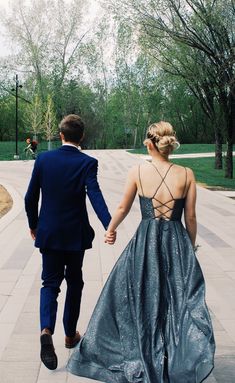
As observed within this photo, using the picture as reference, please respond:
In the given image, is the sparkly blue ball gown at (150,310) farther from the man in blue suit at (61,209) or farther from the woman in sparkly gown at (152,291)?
the man in blue suit at (61,209)

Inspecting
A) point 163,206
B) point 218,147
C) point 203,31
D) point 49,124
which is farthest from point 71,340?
point 49,124

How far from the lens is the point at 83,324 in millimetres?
4945

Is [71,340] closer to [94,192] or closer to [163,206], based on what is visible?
[94,192]

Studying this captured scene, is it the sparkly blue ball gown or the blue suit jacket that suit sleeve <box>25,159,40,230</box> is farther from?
the sparkly blue ball gown

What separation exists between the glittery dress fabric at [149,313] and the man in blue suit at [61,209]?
0.42 metres

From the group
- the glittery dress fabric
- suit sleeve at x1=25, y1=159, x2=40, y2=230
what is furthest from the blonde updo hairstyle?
suit sleeve at x1=25, y1=159, x2=40, y2=230

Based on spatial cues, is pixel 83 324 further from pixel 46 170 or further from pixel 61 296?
pixel 46 170

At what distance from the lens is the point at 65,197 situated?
389 centimetres

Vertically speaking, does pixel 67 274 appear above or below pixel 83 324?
above

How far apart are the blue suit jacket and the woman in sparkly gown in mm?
381

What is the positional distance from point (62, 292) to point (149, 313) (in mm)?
2787

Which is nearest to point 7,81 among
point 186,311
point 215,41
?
point 215,41

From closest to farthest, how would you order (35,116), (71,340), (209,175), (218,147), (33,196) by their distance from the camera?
(33,196)
(71,340)
(209,175)
(218,147)
(35,116)

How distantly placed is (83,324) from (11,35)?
53.1 m
